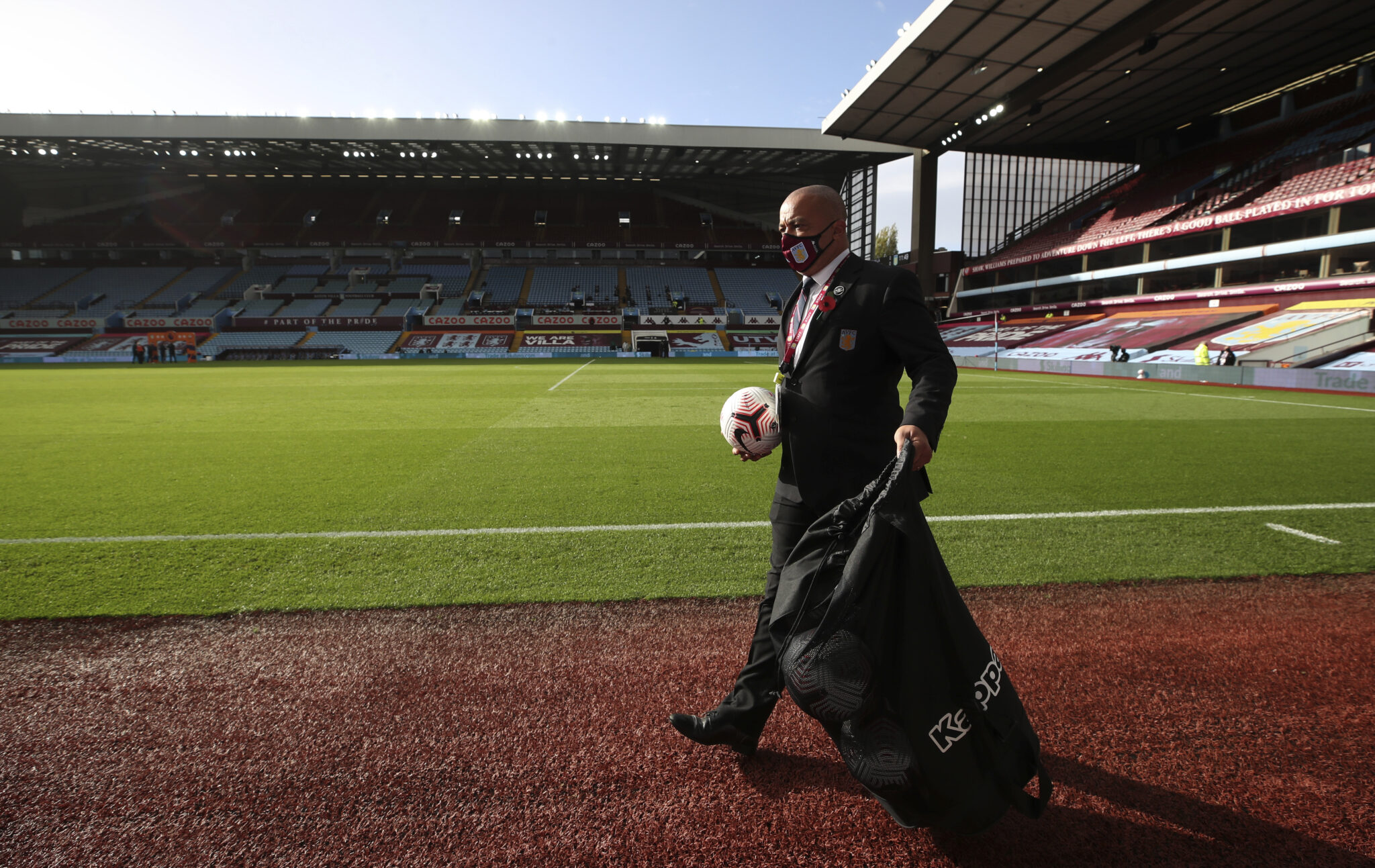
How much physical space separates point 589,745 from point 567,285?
170 feet

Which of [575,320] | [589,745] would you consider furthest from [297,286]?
[589,745]

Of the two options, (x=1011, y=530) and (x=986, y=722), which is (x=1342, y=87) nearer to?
(x=1011, y=530)

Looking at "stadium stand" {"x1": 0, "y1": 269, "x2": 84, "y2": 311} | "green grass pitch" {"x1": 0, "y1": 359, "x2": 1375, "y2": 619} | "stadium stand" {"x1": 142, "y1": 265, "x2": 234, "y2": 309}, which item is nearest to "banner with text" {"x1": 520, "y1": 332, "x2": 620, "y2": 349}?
"stadium stand" {"x1": 142, "y1": 265, "x2": 234, "y2": 309}

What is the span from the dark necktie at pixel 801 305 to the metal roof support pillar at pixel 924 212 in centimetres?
4317

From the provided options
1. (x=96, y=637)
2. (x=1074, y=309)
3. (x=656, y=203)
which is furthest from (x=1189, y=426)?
(x=656, y=203)

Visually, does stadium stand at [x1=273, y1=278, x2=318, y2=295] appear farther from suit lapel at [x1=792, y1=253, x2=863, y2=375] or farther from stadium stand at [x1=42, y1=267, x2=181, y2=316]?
suit lapel at [x1=792, y1=253, x2=863, y2=375]

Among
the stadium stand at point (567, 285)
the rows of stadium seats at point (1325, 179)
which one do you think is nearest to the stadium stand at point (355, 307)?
the stadium stand at point (567, 285)

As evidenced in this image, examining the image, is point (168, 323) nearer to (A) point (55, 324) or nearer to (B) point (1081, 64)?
(A) point (55, 324)

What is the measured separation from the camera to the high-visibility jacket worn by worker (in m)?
1.82

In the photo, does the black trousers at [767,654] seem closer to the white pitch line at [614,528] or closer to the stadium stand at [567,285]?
the white pitch line at [614,528]

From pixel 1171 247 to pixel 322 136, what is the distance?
5180 centimetres

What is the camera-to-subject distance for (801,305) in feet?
8.07

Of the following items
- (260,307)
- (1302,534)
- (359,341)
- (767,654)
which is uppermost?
(260,307)

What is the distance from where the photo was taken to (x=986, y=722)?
74.7 inches
